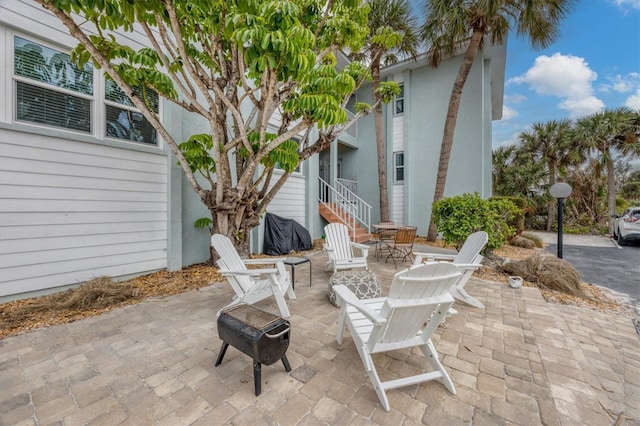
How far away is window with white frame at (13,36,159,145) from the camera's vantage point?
3877 millimetres

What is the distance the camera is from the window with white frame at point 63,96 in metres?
3.88

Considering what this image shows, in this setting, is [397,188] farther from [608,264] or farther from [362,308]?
[362,308]

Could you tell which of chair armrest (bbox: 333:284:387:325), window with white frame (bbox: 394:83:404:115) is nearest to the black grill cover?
chair armrest (bbox: 333:284:387:325)

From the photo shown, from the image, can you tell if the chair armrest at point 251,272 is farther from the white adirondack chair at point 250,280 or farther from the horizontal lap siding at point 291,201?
the horizontal lap siding at point 291,201

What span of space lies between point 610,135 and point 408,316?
1804 centimetres

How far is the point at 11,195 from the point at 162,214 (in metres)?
2.05

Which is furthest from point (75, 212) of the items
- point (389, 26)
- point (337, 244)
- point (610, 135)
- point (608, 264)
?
point (610, 135)

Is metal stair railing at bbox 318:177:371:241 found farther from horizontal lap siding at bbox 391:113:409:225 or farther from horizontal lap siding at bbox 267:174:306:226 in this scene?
horizontal lap siding at bbox 391:113:409:225

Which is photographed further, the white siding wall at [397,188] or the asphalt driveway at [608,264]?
the white siding wall at [397,188]

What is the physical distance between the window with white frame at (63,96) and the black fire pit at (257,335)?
13.7 feet

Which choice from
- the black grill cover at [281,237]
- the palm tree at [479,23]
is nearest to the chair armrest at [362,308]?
the black grill cover at [281,237]

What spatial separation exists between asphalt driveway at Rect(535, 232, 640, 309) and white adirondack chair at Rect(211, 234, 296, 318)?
5748mm

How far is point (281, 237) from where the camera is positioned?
25.0 ft

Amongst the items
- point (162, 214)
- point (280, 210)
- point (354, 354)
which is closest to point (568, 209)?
point (280, 210)
